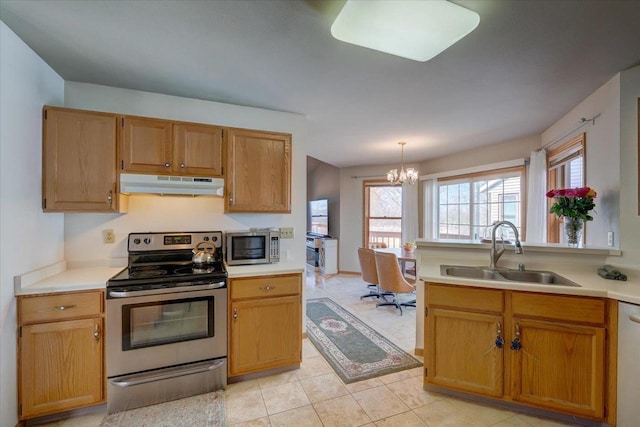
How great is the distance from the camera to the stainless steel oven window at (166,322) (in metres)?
1.95

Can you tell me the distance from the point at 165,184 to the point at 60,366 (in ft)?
4.42

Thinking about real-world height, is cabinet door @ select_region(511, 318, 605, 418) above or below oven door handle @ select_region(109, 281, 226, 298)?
below

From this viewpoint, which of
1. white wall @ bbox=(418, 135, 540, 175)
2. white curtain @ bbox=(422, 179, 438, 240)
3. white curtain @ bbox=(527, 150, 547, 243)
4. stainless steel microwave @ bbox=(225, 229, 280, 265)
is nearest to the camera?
stainless steel microwave @ bbox=(225, 229, 280, 265)

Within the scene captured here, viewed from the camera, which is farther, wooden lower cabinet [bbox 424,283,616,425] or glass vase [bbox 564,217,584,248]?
glass vase [bbox 564,217,584,248]

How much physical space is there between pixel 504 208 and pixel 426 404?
3450 mm

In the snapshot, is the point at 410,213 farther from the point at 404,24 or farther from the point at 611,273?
the point at 404,24

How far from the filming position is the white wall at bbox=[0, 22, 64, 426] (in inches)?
65.4

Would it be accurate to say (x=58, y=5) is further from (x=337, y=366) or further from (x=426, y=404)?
(x=426, y=404)

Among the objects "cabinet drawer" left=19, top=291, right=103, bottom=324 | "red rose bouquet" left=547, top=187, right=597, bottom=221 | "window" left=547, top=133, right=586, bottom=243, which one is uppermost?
"window" left=547, top=133, right=586, bottom=243

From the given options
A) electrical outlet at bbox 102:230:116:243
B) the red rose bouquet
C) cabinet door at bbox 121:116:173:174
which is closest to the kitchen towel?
the red rose bouquet

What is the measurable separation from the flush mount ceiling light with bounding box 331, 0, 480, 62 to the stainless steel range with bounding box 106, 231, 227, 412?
183 cm

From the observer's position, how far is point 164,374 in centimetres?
202

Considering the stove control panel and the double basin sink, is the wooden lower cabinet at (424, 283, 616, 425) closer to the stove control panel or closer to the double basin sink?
the double basin sink

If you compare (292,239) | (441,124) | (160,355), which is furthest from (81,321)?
(441,124)
